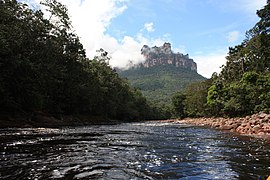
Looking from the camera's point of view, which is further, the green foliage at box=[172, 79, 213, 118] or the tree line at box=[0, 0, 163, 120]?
the green foliage at box=[172, 79, 213, 118]

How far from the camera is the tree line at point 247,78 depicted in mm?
41188

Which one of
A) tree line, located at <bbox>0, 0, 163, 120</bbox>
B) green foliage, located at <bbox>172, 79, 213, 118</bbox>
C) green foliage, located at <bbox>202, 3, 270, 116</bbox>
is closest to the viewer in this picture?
tree line, located at <bbox>0, 0, 163, 120</bbox>

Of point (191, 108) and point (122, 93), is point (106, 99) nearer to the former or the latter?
point (122, 93)

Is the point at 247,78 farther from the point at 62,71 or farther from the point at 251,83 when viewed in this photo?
the point at 62,71

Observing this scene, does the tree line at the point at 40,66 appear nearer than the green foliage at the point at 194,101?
Yes

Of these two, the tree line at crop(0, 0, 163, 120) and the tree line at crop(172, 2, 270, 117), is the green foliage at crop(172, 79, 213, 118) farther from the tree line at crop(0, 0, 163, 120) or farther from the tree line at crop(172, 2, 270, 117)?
the tree line at crop(0, 0, 163, 120)

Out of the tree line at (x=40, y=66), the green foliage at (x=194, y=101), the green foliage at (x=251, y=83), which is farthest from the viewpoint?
the green foliage at (x=194, y=101)

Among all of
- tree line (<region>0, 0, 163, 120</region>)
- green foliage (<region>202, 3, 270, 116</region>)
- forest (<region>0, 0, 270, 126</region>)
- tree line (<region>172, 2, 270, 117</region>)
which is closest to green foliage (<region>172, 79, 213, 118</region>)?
tree line (<region>172, 2, 270, 117</region>)

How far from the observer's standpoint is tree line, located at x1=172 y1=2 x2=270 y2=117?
4119 centimetres

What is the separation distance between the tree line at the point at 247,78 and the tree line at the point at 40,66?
25179 millimetres

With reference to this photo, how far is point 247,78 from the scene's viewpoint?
43875mm

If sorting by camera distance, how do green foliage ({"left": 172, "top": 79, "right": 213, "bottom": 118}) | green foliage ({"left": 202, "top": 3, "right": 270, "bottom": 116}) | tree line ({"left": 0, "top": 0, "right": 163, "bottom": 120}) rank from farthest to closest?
green foliage ({"left": 172, "top": 79, "right": 213, "bottom": 118})
green foliage ({"left": 202, "top": 3, "right": 270, "bottom": 116})
tree line ({"left": 0, "top": 0, "right": 163, "bottom": 120})

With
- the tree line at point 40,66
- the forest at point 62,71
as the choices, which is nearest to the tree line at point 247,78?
the forest at point 62,71

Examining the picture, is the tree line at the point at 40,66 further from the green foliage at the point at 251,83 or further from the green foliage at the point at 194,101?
the green foliage at the point at 194,101
